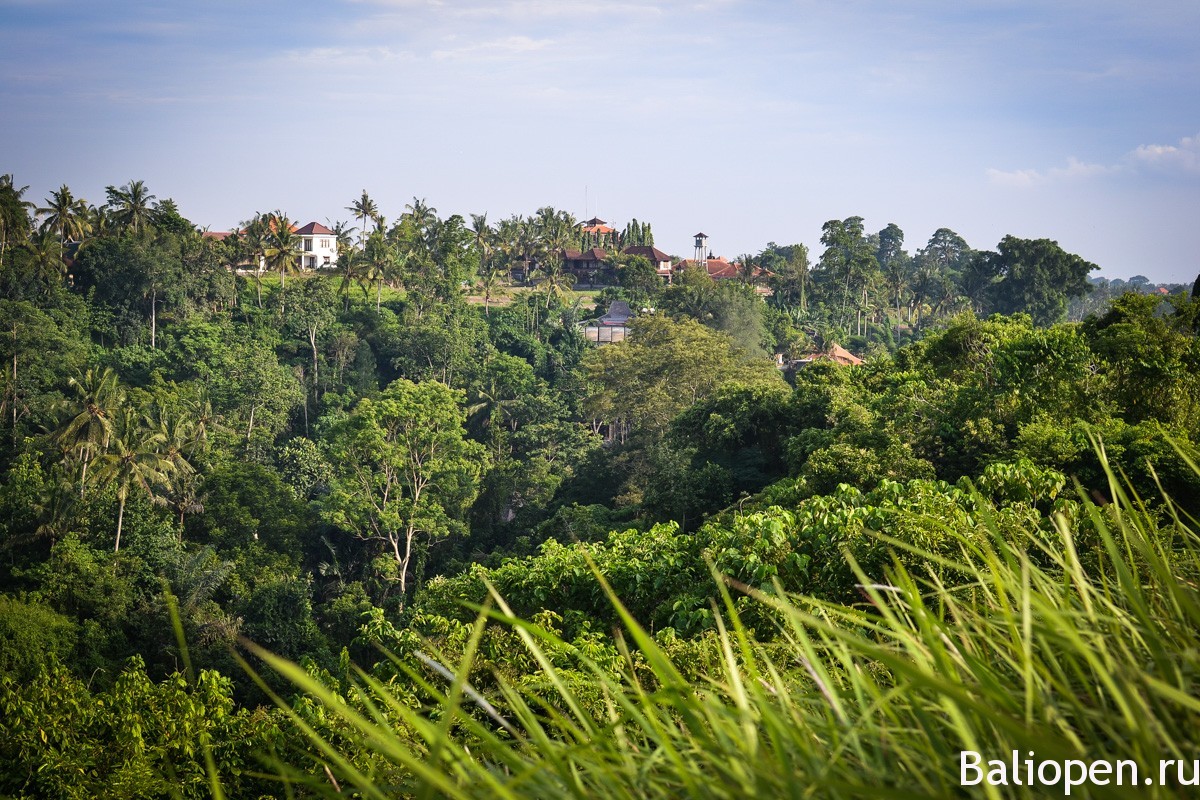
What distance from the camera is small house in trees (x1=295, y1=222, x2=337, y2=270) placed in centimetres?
5372

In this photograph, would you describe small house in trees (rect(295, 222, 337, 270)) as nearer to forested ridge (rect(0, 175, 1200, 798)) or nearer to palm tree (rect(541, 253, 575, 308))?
forested ridge (rect(0, 175, 1200, 798))

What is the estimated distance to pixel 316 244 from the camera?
178 feet

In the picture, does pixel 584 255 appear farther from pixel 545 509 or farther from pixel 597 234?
pixel 545 509

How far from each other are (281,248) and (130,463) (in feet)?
61.0

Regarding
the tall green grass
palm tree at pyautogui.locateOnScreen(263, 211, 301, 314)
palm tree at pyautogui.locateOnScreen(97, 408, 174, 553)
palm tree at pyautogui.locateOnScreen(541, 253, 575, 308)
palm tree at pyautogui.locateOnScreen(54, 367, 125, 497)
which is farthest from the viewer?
palm tree at pyautogui.locateOnScreen(541, 253, 575, 308)

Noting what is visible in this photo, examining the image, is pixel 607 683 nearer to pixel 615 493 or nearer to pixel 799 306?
pixel 615 493

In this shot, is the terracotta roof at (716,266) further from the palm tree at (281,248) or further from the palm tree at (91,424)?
the palm tree at (91,424)

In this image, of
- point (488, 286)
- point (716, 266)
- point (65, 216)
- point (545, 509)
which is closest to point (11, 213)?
point (65, 216)

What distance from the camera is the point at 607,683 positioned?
125 cm

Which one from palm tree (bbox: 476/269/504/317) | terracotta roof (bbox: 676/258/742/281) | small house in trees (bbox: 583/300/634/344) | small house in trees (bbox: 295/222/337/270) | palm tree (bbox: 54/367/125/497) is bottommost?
palm tree (bbox: 54/367/125/497)

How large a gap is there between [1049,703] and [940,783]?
15 cm

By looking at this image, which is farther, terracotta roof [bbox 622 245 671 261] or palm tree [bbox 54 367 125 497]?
terracotta roof [bbox 622 245 671 261]

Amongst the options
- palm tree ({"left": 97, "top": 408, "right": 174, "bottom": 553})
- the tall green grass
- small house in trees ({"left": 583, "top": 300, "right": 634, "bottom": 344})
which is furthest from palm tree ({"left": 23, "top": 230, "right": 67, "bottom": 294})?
the tall green grass

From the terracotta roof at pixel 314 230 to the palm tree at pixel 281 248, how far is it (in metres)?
12.8
